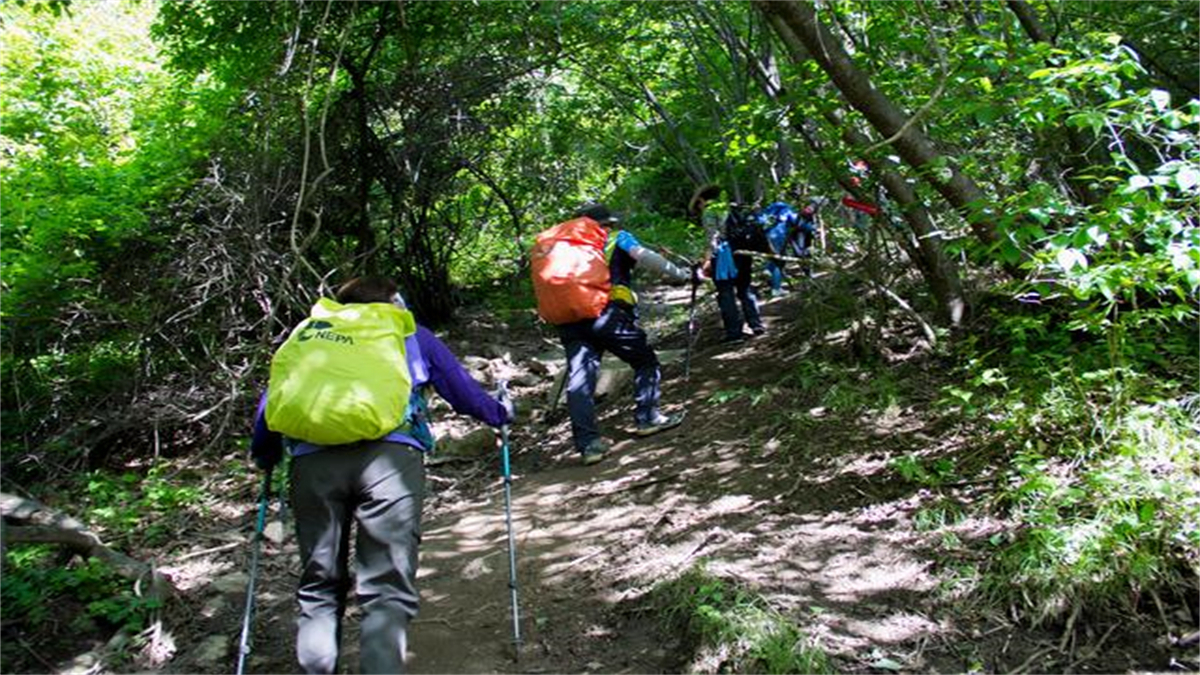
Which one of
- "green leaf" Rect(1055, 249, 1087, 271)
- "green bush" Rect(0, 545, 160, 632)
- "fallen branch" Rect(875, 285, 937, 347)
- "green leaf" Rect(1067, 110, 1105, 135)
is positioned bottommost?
"fallen branch" Rect(875, 285, 937, 347)

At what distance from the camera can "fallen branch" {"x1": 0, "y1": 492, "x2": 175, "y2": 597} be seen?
4.29 m

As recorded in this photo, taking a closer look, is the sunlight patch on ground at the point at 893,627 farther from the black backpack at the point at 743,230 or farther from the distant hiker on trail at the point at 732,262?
the black backpack at the point at 743,230

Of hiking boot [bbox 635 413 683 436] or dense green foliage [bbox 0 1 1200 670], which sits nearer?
dense green foliage [bbox 0 1 1200 670]

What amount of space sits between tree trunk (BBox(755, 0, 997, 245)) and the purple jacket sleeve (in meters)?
2.94

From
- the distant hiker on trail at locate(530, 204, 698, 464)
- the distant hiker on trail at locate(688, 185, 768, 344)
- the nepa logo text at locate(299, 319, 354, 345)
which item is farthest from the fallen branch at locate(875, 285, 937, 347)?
the nepa logo text at locate(299, 319, 354, 345)

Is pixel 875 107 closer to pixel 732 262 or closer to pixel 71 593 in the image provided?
pixel 732 262

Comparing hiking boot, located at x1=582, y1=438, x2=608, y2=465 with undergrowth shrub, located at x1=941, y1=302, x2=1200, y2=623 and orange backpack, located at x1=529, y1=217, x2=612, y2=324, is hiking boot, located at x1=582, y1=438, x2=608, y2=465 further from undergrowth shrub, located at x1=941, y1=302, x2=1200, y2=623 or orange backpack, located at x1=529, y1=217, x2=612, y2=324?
undergrowth shrub, located at x1=941, y1=302, x2=1200, y2=623

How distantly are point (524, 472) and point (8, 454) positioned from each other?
4.67 m

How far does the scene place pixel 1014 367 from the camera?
5328 millimetres

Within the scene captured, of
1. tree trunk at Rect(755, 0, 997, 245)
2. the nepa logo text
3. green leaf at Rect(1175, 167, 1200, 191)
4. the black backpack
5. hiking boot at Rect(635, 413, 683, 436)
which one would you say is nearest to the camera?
the nepa logo text

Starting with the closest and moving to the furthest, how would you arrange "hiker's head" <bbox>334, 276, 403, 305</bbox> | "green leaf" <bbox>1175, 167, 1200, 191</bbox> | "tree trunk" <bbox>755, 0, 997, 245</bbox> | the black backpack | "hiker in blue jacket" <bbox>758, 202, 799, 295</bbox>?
"green leaf" <bbox>1175, 167, 1200, 191</bbox>, "hiker's head" <bbox>334, 276, 403, 305</bbox>, "tree trunk" <bbox>755, 0, 997, 245</bbox>, the black backpack, "hiker in blue jacket" <bbox>758, 202, 799, 295</bbox>

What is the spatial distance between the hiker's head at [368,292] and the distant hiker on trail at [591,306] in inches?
98.9

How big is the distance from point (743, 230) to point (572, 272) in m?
3.71

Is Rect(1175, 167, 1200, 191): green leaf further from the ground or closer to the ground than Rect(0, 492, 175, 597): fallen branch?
further from the ground
